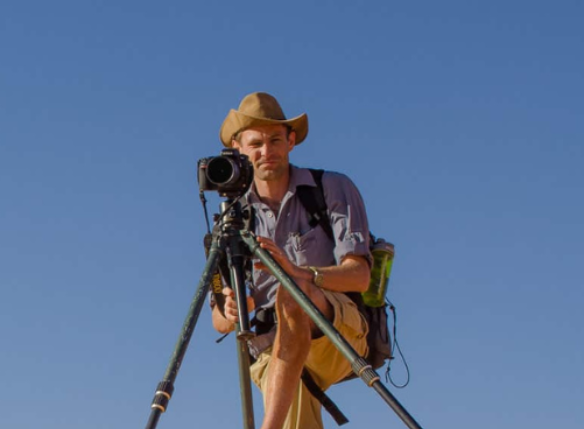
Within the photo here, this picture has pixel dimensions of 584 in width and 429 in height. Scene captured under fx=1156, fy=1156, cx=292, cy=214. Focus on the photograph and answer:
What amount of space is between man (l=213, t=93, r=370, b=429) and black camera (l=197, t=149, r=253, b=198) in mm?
458

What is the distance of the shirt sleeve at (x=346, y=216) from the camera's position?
7.60 m

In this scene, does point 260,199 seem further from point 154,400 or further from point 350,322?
point 154,400

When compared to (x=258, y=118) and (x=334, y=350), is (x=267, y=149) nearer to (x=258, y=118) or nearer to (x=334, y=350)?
(x=258, y=118)

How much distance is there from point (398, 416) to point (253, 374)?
8.02 ft

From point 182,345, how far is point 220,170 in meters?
1.24

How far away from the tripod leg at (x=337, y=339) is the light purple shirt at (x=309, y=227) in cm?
123

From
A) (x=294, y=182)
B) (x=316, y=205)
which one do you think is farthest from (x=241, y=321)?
(x=294, y=182)

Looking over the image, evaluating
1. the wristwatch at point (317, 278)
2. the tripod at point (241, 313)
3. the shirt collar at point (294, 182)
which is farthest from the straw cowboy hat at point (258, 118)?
the tripod at point (241, 313)

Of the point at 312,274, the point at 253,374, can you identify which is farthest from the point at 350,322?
the point at 253,374

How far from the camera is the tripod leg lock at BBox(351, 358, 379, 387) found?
569cm

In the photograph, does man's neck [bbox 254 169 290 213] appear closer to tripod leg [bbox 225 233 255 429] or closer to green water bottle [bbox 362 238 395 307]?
green water bottle [bbox 362 238 395 307]

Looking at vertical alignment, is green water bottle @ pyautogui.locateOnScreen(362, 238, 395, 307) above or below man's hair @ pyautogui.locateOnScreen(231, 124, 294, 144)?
below

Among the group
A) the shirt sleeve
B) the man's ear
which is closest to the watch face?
the shirt sleeve

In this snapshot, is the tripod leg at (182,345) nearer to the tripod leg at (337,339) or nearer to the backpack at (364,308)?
the tripod leg at (337,339)
